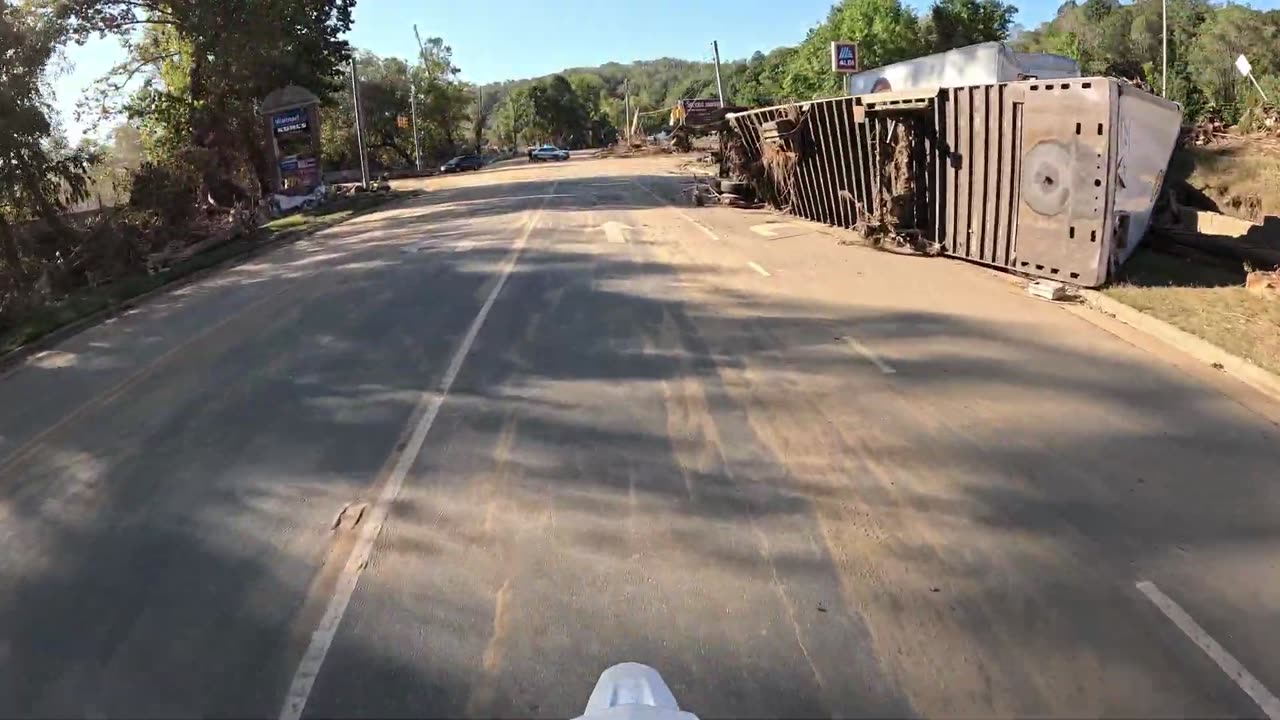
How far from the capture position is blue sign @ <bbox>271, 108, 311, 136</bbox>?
32.1m

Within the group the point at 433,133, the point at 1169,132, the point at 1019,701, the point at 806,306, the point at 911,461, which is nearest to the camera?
the point at 1019,701

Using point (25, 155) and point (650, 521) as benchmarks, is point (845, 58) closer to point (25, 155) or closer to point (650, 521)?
point (25, 155)

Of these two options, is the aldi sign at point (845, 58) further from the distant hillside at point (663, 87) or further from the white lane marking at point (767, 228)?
the distant hillside at point (663, 87)

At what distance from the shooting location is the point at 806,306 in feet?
36.1

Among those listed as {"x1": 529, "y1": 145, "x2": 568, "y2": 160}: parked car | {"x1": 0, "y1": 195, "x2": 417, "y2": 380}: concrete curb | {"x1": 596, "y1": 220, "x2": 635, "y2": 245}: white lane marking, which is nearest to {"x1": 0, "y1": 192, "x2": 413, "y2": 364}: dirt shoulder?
{"x1": 0, "y1": 195, "x2": 417, "y2": 380}: concrete curb

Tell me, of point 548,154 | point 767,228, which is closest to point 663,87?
point 548,154

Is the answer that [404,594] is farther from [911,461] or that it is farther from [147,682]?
[911,461]

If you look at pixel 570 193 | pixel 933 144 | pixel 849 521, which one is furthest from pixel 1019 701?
pixel 570 193

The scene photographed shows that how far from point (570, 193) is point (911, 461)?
26099 mm

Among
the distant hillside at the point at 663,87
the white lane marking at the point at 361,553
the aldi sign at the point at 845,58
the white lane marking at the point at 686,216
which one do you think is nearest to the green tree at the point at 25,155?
the white lane marking at the point at 686,216

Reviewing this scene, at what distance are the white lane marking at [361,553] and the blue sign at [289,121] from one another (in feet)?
85.7

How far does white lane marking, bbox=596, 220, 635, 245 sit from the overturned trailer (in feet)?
14.5

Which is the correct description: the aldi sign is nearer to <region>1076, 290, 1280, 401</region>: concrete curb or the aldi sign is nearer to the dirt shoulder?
the dirt shoulder

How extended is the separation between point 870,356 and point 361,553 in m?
5.30
